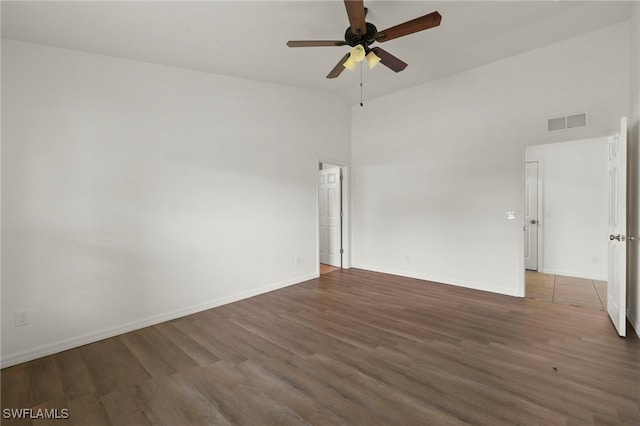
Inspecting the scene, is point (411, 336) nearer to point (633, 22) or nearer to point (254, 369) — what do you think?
point (254, 369)

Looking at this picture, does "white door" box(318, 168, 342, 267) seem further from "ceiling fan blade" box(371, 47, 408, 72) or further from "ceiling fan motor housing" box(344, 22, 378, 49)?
"ceiling fan motor housing" box(344, 22, 378, 49)

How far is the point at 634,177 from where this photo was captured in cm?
309

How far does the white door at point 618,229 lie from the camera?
2.83m

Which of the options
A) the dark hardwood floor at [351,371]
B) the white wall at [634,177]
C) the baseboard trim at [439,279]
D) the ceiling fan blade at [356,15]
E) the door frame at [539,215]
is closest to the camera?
the dark hardwood floor at [351,371]

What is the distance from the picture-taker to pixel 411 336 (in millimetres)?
2986

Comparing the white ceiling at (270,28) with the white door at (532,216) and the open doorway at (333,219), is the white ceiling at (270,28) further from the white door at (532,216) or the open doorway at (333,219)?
the white door at (532,216)

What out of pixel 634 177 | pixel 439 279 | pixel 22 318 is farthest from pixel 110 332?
pixel 634 177

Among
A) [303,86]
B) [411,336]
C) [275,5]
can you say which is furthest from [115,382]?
[303,86]

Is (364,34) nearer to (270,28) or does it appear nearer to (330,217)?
(270,28)

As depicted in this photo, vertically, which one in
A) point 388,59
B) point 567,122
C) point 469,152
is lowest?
point 469,152

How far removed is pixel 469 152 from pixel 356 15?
3.02 metres

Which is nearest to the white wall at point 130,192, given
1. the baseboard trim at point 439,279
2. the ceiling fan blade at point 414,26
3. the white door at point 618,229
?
the baseboard trim at point 439,279

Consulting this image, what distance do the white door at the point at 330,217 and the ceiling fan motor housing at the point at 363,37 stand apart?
11.1 feet

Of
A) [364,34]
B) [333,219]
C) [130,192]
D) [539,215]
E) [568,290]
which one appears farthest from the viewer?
[333,219]
